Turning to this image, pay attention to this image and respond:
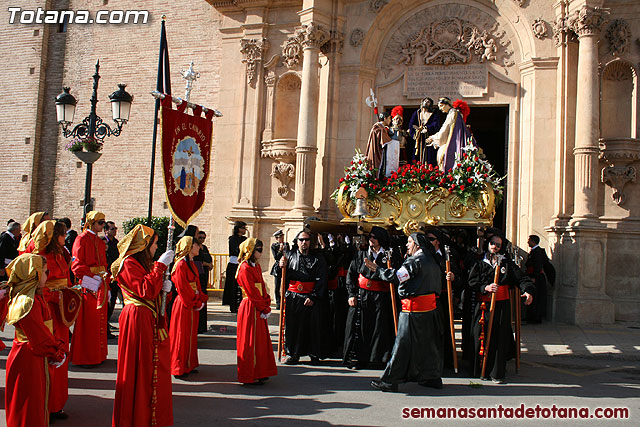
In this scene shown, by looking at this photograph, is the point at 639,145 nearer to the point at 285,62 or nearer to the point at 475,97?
the point at 475,97

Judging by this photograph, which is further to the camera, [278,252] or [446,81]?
[446,81]

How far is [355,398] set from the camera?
711 cm

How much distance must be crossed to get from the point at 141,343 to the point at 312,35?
429 inches

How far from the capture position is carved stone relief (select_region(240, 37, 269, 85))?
1642cm

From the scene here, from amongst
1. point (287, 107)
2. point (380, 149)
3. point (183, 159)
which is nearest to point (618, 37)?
point (380, 149)

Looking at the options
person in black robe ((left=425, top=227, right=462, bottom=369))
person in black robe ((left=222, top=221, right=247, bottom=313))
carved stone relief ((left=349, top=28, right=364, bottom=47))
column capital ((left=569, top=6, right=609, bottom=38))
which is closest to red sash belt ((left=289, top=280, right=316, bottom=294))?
person in black robe ((left=425, top=227, right=462, bottom=369))

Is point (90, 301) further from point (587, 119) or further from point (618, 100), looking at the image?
point (618, 100)

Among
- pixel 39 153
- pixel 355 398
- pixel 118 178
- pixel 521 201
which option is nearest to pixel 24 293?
pixel 355 398

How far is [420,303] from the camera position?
746 centimetres

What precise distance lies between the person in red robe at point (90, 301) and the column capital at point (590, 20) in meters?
10.7

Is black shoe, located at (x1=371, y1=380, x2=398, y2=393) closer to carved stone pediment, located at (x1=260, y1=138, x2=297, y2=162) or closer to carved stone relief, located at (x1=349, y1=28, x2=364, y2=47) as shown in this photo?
carved stone pediment, located at (x1=260, y1=138, x2=297, y2=162)

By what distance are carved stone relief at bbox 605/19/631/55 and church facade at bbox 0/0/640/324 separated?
0.09 feet

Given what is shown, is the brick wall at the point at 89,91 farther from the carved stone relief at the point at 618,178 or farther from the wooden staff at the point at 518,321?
the wooden staff at the point at 518,321

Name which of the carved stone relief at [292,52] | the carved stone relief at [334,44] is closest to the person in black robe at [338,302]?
the carved stone relief at [334,44]
